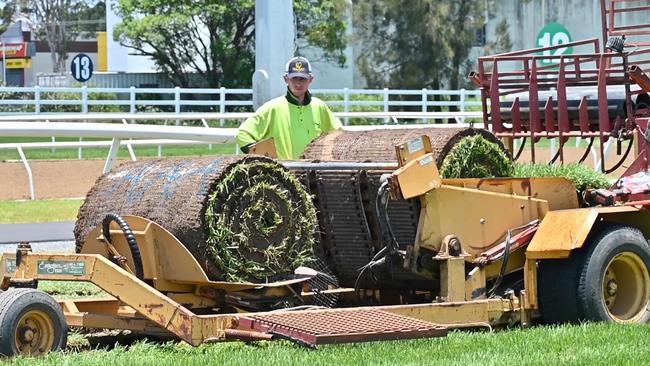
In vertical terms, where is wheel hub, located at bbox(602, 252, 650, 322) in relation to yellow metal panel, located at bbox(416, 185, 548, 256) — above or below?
below

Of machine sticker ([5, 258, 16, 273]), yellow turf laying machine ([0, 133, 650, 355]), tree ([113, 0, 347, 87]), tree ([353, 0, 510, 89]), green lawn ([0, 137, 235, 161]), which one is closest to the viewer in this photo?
yellow turf laying machine ([0, 133, 650, 355])

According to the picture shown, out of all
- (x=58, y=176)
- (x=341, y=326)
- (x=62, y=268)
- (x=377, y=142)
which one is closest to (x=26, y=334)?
(x=62, y=268)

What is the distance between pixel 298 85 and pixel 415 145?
67.2 inches

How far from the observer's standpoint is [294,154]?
10.3 meters

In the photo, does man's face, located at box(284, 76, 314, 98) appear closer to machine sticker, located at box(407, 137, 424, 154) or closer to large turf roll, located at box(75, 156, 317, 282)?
large turf roll, located at box(75, 156, 317, 282)

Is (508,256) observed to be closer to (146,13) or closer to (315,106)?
(315,106)

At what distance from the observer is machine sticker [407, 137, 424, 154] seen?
8.65 meters

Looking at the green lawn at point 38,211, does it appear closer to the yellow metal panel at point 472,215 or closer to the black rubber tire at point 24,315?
the yellow metal panel at point 472,215

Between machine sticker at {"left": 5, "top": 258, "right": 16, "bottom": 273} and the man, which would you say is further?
the man

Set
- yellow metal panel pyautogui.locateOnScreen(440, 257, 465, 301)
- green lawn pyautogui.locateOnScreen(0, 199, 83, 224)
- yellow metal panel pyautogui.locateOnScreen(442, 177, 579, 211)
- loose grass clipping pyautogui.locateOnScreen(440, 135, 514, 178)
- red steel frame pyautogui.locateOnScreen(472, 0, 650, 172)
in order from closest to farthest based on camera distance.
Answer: yellow metal panel pyautogui.locateOnScreen(440, 257, 465, 301), yellow metal panel pyautogui.locateOnScreen(442, 177, 579, 211), loose grass clipping pyautogui.locateOnScreen(440, 135, 514, 178), red steel frame pyautogui.locateOnScreen(472, 0, 650, 172), green lawn pyautogui.locateOnScreen(0, 199, 83, 224)

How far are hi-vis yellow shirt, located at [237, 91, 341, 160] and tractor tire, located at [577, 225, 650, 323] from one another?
2286 millimetres

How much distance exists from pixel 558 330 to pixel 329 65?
53.4 meters

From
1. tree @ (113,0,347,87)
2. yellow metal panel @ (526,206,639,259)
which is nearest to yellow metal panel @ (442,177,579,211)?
yellow metal panel @ (526,206,639,259)

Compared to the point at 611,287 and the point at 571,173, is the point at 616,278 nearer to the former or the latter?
the point at 611,287
